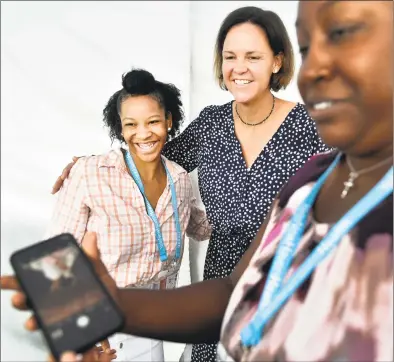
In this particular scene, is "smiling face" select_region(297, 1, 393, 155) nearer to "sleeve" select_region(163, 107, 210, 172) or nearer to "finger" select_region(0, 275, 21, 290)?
"finger" select_region(0, 275, 21, 290)

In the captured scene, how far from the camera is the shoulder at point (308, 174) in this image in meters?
0.53

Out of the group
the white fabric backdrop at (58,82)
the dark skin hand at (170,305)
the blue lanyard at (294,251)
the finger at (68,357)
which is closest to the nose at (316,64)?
Answer: the blue lanyard at (294,251)

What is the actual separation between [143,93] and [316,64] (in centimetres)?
81

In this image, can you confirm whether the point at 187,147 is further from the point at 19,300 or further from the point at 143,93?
the point at 19,300

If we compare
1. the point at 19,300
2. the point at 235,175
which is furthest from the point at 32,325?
the point at 235,175

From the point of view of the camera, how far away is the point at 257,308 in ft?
1.53

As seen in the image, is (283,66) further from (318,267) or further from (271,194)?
(318,267)

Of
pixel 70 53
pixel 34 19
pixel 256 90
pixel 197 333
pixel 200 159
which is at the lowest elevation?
pixel 197 333

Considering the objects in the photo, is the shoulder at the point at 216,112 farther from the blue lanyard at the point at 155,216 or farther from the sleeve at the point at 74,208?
the sleeve at the point at 74,208

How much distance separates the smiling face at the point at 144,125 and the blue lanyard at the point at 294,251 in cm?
70

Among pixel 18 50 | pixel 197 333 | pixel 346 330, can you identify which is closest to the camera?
pixel 346 330

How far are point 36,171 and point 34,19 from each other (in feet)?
1.62

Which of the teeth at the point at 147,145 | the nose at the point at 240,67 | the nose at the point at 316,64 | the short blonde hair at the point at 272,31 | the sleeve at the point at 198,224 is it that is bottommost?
the sleeve at the point at 198,224

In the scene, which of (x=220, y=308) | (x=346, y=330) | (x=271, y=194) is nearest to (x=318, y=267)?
(x=346, y=330)
